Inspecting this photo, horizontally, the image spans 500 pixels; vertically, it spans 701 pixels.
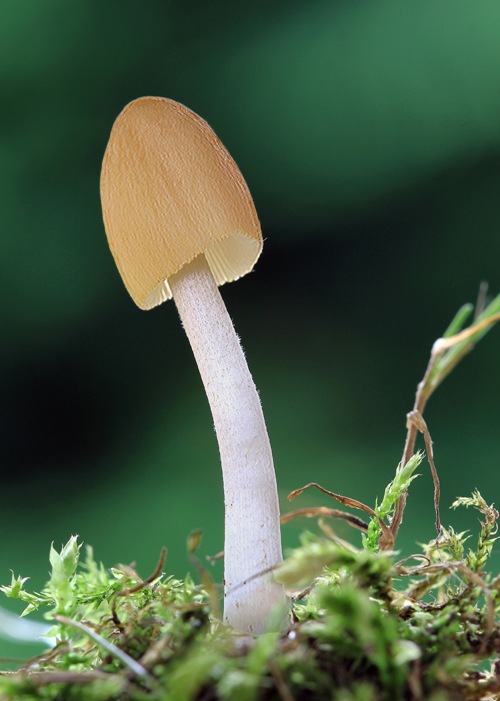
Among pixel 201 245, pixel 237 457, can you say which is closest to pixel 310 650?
pixel 237 457

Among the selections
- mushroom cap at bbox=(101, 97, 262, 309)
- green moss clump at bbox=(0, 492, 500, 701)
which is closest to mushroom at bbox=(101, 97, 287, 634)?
mushroom cap at bbox=(101, 97, 262, 309)

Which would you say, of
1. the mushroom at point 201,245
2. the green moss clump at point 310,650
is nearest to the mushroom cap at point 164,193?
the mushroom at point 201,245

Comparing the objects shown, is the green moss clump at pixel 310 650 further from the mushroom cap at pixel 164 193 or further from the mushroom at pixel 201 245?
the mushroom cap at pixel 164 193

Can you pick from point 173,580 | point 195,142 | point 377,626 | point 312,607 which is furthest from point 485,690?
point 195,142

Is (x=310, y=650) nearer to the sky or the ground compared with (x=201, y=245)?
nearer to the ground

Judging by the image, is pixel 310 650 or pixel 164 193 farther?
pixel 164 193

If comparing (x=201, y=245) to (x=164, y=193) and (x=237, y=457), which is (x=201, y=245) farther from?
(x=237, y=457)

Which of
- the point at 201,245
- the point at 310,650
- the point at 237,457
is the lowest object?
the point at 310,650
